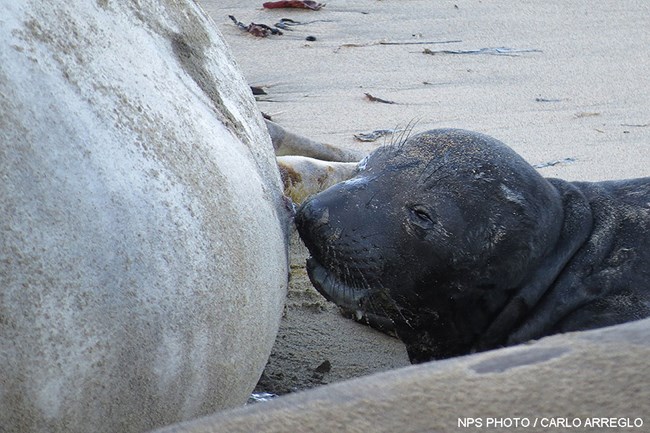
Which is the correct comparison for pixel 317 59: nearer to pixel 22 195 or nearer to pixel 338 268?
pixel 338 268

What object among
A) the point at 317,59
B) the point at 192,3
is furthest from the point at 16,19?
the point at 317,59

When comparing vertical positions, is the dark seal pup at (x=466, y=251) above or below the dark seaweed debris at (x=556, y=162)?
above

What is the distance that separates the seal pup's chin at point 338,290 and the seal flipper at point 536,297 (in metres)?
0.36

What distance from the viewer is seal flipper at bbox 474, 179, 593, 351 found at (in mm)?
3229

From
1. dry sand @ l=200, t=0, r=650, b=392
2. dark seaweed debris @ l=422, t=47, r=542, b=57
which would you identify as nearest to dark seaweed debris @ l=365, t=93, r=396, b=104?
dry sand @ l=200, t=0, r=650, b=392

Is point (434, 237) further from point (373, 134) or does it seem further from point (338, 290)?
point (373, 134)

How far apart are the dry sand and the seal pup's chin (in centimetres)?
34

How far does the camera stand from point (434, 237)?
3.18 metres

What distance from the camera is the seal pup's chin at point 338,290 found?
3221 millimetres

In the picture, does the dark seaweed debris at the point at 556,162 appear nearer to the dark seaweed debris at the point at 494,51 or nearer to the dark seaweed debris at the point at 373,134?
the dark seaweed debris at the point at 373,134

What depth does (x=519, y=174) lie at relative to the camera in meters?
3.27

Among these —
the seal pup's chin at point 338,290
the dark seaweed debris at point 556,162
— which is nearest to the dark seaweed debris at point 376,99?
the dark seaweed debris at point 556,162

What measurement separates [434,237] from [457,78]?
3363mm

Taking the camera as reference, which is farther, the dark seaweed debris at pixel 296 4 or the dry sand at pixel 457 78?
the dark seaweed debris at pixel 296 4
